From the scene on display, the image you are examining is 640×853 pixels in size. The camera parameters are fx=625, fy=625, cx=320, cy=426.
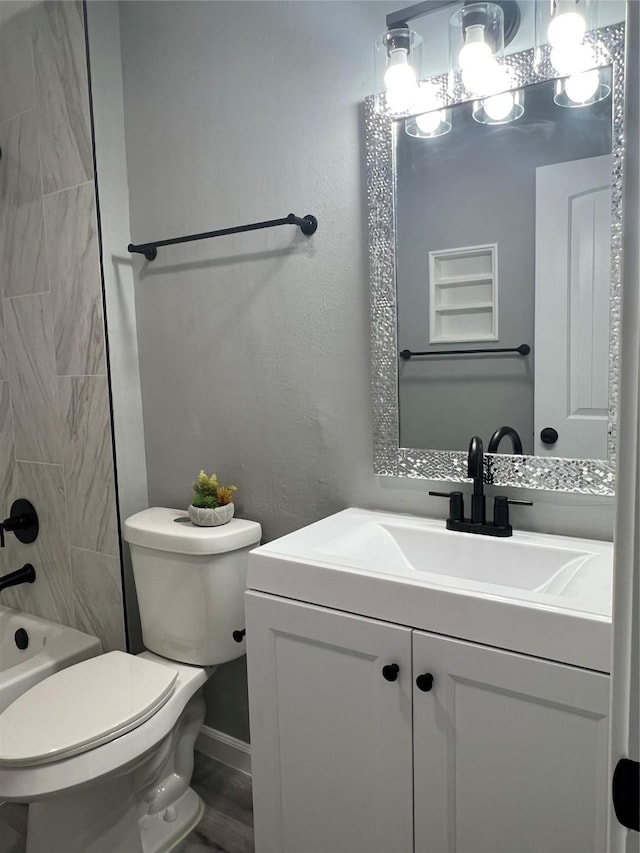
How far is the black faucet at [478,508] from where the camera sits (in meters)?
1.37

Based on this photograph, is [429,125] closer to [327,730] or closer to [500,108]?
[500,108]

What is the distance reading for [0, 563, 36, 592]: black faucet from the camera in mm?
2197

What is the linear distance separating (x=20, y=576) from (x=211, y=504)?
3.21 feet

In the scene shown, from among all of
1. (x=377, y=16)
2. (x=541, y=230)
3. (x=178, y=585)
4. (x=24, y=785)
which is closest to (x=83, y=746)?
(x=24, y=785)

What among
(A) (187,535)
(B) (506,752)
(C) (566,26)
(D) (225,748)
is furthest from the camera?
(D) (225,748)

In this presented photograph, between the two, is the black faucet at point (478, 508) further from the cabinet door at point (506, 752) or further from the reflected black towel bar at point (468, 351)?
the cabinet door at point (506, 752)

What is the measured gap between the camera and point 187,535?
1.67 m

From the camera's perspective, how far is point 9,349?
224 cm

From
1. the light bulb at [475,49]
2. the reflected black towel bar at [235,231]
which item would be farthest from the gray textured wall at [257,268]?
the light bulb at [475,49]

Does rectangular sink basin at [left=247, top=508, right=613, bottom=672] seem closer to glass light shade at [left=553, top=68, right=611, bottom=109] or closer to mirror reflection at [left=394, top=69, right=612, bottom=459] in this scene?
mirror reflection at [left=394, top=69, right=612, bottom=459]

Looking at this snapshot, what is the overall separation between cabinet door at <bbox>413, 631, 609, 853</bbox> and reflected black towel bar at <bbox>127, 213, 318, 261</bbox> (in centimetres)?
106

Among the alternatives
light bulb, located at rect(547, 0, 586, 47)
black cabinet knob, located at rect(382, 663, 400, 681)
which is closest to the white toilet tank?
black cabinet knob, located at rect(382, 663, 400, 681)

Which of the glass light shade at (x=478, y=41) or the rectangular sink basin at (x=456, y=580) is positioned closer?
the rectangular sink basin at (x=456, y=580)

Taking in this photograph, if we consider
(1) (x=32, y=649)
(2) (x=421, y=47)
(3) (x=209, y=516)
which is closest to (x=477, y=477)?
(3) (x=209, y=516)
